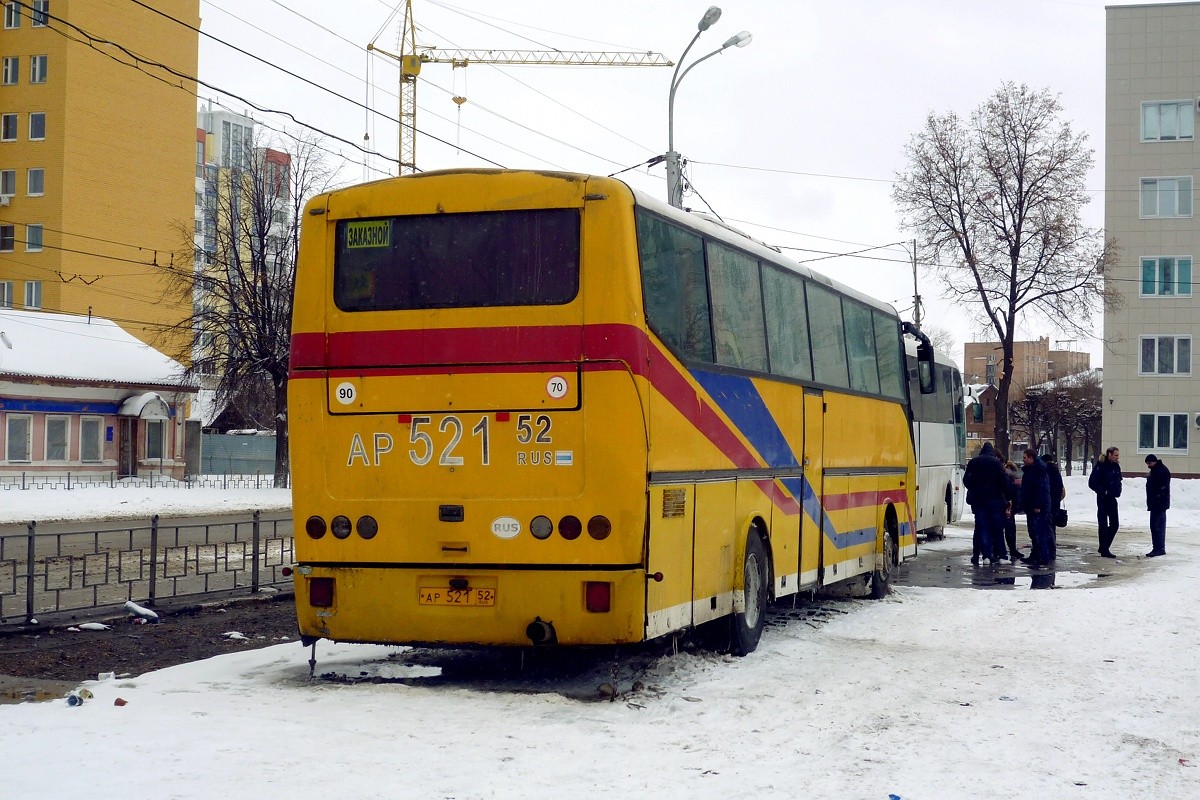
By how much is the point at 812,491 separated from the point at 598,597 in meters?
4.86

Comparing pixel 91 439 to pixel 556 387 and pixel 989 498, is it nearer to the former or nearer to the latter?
pixel 989 498

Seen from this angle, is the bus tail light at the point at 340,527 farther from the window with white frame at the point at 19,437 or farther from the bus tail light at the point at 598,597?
the window with white frame at the point at 19,437

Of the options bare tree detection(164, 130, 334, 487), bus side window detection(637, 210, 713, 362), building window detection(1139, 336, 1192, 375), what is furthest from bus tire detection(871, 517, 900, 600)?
building window detection(1139, 336, 1192, 375)

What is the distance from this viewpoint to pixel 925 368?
63.6 ft

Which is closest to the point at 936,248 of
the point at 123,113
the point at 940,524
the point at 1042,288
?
the point at 1042,288

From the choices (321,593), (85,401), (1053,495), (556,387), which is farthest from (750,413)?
(85,401)

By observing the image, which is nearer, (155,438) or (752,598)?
(752,598)

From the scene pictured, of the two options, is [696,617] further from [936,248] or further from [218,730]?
[936,248]

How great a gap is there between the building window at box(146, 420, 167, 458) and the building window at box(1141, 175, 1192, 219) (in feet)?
132

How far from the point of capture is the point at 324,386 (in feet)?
30.9

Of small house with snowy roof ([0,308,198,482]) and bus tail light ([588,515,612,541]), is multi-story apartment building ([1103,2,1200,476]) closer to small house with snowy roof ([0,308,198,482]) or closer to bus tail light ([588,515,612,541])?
small house with snowy roof ([0,308,198,482])

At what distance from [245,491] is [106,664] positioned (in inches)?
1342

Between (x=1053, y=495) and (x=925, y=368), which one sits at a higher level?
(x=925, y=368)

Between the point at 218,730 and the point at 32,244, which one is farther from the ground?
the point at 32,244
